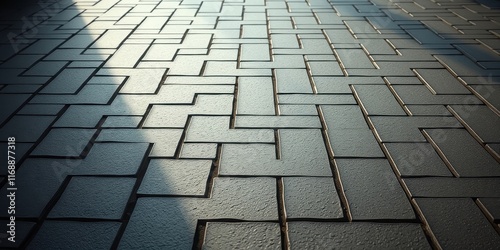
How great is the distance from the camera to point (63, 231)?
52.9 inches

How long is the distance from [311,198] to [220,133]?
2.28 ft

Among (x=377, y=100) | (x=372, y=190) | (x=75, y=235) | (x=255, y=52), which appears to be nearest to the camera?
(x=75, y=235)

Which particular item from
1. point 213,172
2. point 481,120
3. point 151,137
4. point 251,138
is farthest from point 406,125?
point 151,137

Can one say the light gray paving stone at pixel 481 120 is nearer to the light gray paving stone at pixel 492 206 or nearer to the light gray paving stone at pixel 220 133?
the light gray paving stone at pixel 492 206

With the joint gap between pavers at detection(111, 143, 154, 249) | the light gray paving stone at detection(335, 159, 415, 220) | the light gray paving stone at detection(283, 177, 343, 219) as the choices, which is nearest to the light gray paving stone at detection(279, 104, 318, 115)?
the light gray paving stone at detection(335, 159, 415, 220)

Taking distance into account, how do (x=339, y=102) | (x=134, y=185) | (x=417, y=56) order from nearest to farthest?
1. (x=134, y=185)
2. (x=339, y=102)
3. (x=417, y=56)

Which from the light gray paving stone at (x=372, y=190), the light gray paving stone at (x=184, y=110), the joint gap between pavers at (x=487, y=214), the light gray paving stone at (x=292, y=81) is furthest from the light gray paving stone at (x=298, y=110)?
the joint gap between pavers at (x=487, y=214)

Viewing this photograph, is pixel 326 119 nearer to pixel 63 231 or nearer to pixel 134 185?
pixel 134 185

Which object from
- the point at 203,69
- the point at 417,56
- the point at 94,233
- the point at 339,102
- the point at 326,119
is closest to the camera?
the point at 94,233

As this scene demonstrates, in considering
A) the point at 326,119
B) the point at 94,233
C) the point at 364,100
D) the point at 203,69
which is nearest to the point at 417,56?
the point at 364,100

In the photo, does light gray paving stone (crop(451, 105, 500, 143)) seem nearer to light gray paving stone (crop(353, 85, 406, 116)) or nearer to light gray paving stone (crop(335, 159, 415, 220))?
light gray paving stone (crop(353, 85, 406, 116))

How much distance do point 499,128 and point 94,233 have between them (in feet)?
7.30

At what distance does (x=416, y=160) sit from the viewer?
1736 millimetres

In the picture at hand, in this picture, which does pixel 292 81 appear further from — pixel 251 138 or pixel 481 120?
pixel 481 120
